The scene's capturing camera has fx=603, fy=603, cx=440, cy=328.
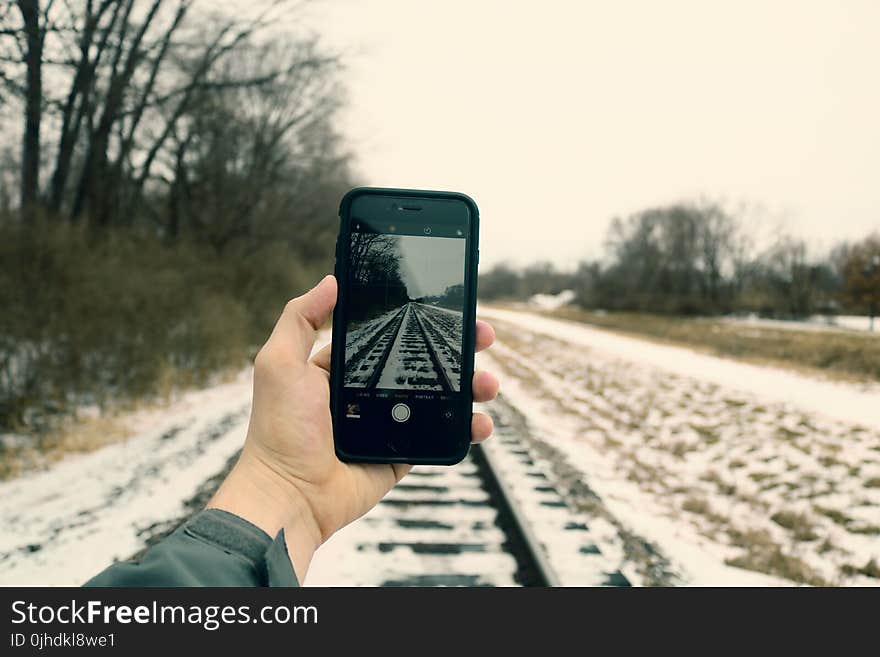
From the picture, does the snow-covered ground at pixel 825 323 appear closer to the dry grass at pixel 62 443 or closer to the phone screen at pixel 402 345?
the phone screen at pixel 402 345

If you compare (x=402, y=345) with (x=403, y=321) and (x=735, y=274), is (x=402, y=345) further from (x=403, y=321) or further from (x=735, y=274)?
(x=735, y=274)

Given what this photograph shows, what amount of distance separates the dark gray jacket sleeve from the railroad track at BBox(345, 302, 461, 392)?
802 millimetres

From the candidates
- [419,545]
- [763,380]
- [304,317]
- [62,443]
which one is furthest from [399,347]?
[763,380]

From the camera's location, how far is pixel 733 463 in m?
7.06

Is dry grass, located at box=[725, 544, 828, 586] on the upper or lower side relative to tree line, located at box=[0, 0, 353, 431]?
lower

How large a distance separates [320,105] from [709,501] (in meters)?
12.6

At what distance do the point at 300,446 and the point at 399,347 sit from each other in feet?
1.78

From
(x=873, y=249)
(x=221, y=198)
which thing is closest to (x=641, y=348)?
(x=221, y=198)

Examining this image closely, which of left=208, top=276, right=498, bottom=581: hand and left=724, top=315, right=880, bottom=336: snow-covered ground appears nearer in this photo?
left=208, top=276, right=498, bottom=581: hand

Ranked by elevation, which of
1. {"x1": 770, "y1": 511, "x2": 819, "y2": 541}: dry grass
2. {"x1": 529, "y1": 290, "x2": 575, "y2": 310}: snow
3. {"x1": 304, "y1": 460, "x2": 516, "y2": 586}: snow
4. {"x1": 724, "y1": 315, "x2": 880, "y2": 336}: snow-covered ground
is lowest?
{"x1": 770, "y1": 511, "x2": 819, "y2": 541}: dry grass

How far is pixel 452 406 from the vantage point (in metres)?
2.45

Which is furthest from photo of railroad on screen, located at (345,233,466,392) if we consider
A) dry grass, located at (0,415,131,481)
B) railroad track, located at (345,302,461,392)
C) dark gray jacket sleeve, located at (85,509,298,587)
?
dry grass, located at (0,415,131,481)

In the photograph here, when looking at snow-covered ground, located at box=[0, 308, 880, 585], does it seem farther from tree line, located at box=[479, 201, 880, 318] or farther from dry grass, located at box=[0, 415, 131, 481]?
tree line, located at box=[479, 201, 880, 318]

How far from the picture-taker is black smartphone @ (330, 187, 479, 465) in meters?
2.41
